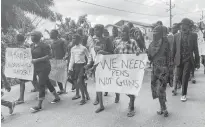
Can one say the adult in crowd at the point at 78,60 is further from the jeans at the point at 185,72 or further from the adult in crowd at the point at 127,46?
the jeans at the point at 185,72

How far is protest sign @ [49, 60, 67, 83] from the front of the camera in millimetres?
5809

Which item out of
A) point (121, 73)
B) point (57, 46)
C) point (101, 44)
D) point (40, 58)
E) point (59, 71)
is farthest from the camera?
point (57, 46)

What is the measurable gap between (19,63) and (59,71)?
1.02 m

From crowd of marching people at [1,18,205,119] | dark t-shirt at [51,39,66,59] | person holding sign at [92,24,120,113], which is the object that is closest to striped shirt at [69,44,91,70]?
crowd of marching people at [1,18,205,119]

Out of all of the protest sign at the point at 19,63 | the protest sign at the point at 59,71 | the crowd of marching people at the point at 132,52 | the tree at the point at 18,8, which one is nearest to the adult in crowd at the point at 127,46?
the crowd of marching people at the point at 132,52

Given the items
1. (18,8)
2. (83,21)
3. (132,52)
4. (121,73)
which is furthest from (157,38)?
(83,21)

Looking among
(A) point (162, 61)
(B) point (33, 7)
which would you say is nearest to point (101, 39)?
(A) point (162, 61)

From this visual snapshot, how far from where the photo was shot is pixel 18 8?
52.5 feet

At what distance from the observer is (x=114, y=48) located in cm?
462

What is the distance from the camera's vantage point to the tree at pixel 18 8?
49.2 feet

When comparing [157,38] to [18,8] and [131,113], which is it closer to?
[131,113]

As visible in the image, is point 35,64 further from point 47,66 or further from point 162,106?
point 162,106

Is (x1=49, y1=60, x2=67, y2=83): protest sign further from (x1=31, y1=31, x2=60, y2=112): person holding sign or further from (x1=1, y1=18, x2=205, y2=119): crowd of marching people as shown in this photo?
(x1=31, y1=31, x2=60, y2=112): person holding sign

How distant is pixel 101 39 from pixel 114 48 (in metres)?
0.33
